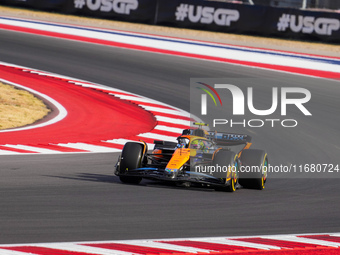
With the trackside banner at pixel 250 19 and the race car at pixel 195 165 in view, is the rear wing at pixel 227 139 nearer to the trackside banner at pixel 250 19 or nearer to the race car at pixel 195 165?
the race car at pixel 195 165

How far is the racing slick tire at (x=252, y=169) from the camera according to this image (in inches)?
409

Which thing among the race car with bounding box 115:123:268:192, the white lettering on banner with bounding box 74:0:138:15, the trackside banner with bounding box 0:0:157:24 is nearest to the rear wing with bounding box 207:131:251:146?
the race car with bounding box 115:123:268:192

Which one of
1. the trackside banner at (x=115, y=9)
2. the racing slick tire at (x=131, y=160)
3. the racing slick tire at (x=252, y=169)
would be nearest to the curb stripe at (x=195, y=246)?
the racing slick tire at (x=252, y=169)

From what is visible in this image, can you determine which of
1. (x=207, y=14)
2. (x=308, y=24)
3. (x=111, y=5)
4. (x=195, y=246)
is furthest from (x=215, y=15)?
(x=195, y=246)

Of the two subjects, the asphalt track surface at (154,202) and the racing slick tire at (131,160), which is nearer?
the asphalt track surface at (154,202)

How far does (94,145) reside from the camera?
13.3 m

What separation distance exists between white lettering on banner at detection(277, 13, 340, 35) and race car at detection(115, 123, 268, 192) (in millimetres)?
18042

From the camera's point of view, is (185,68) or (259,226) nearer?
(259,226)

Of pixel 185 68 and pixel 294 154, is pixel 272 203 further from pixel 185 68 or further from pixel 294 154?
pixel 185 68

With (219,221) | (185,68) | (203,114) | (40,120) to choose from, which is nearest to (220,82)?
(185,68)

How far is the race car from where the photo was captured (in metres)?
9.95

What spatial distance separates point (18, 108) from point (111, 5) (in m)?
15.2

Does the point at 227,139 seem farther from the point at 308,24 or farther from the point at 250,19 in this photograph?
the point at 250,19

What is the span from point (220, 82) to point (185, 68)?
1.91 m
